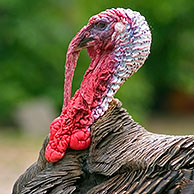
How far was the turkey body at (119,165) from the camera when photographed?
3.02 m

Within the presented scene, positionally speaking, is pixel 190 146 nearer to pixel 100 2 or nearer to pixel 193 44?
pixel 100 2

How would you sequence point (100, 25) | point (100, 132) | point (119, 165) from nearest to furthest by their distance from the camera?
point (119, 165), point (100, 132), point (100, 25)

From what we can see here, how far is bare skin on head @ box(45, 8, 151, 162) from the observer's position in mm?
3514

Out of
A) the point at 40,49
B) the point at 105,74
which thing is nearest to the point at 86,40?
the point at 105,74

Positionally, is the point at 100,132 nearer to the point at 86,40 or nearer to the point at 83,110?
the point at 83,110

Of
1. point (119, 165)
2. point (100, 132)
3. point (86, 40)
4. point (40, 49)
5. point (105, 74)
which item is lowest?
point (119, 165)

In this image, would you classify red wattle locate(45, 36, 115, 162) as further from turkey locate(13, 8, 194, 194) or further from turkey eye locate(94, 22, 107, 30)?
turkey eye locate(94, 22, 107, 30)

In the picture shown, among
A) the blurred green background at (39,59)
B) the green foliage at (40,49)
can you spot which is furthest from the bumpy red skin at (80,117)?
the green foliage at (40,49)

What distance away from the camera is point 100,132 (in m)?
3.45

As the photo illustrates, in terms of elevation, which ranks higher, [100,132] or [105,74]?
[105,74]

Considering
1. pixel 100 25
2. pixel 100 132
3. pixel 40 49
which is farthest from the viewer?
pixel 40 49

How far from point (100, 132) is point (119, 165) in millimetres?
288

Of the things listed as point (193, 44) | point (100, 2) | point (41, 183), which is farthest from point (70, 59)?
point (193, 44)

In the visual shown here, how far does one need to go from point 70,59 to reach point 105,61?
1.01ft
